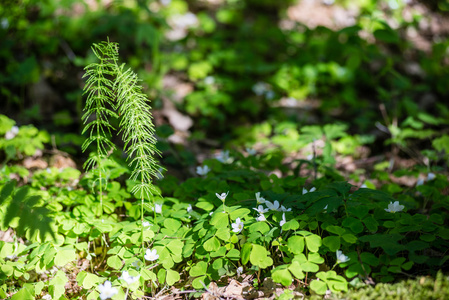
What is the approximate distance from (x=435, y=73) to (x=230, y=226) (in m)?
3.94

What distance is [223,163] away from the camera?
2.84 m

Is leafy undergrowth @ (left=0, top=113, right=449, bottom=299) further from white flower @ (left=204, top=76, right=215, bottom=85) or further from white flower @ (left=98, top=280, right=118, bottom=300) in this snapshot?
white flower @ (left=204, top=76, right=215, bottom=85)

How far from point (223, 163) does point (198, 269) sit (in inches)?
42.9

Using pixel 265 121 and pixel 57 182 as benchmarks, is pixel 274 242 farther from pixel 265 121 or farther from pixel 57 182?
pixel 265 121

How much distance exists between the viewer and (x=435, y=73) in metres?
4.52

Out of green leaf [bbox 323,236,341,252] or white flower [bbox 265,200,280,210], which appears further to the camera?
white flower [bbox 265,200,280,210]

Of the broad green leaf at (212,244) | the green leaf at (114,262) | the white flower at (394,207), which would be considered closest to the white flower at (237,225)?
the broad green leaf at (212,244)

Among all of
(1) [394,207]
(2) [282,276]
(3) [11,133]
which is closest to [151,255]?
(2) [282,276]

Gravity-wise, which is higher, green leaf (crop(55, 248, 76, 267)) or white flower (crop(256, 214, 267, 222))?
white flower (crop(256, 214, 267, 222))

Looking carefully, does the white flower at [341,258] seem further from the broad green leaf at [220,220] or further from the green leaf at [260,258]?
the broad green leaf at [220,220]

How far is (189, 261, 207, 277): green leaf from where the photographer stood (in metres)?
1.89

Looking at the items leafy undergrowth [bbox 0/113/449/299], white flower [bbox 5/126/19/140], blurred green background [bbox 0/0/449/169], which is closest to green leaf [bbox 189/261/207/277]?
leafy undergrowth [bbox 0/113/449/299]

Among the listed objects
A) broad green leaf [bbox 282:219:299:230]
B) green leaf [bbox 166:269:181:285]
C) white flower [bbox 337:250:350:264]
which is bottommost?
green leaf [bbox 166:269:181:285]

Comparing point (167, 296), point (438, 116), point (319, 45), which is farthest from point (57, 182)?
point (438, 116)
